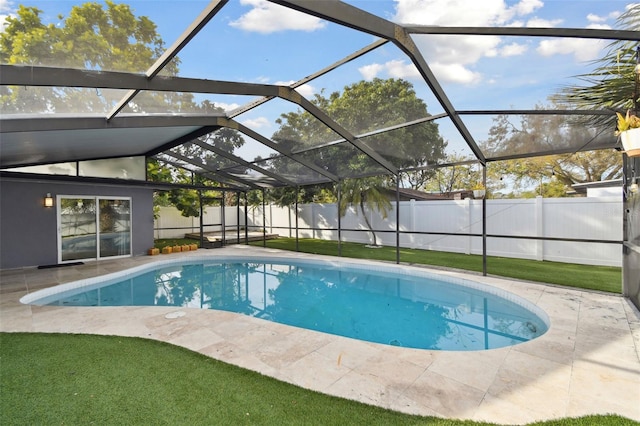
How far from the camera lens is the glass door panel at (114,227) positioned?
33.1 feet

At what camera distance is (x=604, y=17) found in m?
3.57

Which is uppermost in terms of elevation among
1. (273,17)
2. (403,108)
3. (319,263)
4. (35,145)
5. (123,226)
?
(273,17)

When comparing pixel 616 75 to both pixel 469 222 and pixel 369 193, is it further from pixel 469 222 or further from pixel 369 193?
pixel 369 193

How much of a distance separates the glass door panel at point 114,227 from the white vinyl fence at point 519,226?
22.8 feet

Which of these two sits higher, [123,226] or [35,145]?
[35,145]

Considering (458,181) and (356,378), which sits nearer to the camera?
(356,378)

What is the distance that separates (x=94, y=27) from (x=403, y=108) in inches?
185

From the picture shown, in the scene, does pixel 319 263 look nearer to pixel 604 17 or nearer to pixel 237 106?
pixel 237 106

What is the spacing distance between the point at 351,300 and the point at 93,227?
8859mm

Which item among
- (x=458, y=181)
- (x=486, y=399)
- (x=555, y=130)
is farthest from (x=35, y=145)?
(x=458, y=181)

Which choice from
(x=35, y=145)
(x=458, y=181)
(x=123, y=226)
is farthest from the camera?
(x=458, y=181)

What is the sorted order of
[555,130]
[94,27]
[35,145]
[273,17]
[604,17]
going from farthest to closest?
[35,145], [555,130], [273,17], [604,17], [94,27]

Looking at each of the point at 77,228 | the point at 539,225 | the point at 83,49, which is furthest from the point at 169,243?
the point at 539,225

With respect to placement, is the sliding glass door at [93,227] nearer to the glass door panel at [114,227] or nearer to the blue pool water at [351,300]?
the glass door panel at [114,227]
